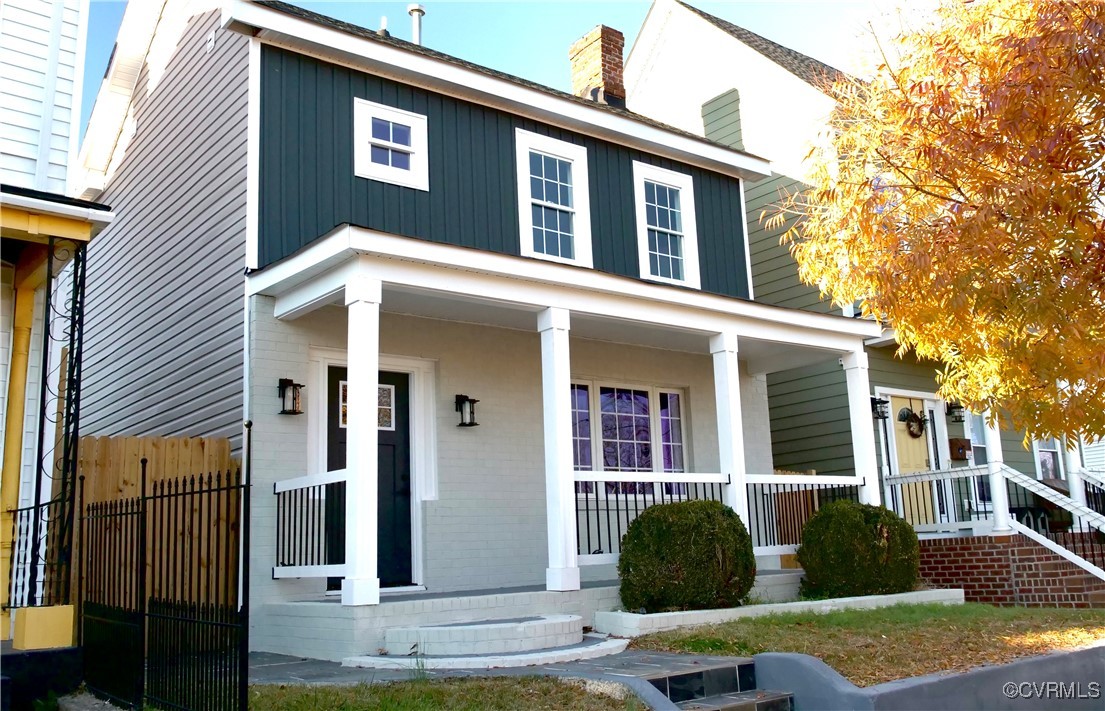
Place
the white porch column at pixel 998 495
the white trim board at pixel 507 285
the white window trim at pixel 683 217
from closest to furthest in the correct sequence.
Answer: the white trim board at pixel 507 285 < the white porch column at pixel 998 495 < the white window trim at pixel 683 217

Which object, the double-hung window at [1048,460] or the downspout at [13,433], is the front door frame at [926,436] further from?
the downspout at [13,433]

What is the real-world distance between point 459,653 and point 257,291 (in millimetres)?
4180

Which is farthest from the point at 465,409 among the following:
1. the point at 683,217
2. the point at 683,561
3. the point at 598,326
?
the point at 683,217

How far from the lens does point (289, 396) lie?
9719 millimetres

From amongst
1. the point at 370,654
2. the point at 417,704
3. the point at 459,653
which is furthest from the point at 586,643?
the point at 417,704

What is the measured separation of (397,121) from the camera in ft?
36.9

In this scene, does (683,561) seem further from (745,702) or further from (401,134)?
(401,134)

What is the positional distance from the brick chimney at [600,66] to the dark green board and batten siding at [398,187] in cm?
242

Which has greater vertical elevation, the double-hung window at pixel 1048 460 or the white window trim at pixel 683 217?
the white window trim at pixel 683 217

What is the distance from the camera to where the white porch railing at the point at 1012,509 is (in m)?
12.6

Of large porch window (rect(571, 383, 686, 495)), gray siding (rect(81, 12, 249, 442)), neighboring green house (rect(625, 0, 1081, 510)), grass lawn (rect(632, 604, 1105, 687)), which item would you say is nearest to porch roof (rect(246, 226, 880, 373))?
large porch window (rect(571, 383, 686, 495))

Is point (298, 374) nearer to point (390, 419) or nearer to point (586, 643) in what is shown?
point (390, 419)

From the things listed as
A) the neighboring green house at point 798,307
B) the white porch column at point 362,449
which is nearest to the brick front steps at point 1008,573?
the neighboring green house at point 798,307

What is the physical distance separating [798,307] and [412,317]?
292 inches
